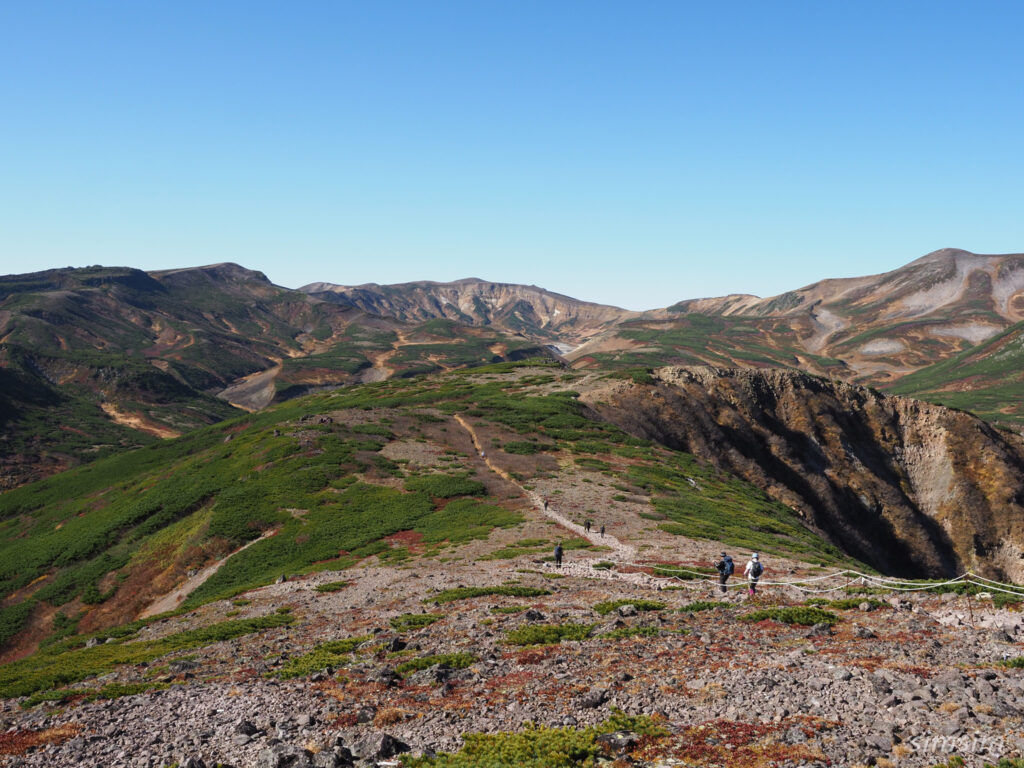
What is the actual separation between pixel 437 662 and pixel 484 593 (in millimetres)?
10047

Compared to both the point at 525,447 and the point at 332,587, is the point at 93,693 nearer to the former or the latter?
the point at 332,587

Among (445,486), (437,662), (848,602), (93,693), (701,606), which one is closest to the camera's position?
(93,693)

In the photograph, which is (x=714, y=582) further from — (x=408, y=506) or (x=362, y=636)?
(x=408, y=506)

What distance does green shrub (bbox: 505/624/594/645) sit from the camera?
20.9m

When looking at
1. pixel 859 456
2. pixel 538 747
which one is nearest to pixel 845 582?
pixel 538 747

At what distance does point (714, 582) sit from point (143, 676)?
79.3 feet

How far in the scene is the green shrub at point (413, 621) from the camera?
2455 centimetres

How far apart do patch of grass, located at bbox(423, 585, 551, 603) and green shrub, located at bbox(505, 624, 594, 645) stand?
6.35 meters

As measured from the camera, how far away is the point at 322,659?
20.5 m

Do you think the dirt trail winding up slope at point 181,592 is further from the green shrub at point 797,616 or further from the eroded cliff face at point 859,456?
the eroded cliff face at point 859,456

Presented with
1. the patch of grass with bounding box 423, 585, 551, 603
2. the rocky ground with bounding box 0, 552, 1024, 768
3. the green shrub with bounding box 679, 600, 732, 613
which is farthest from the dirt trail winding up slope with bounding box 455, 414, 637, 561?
the rocky ground with bounding box 0, 552, 1024, 768

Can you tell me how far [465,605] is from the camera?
27.5 m

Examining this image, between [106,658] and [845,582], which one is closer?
[106,658]

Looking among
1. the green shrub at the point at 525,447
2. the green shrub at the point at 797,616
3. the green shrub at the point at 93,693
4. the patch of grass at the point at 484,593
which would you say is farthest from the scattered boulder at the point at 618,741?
the green shrub at the point at 525,447
